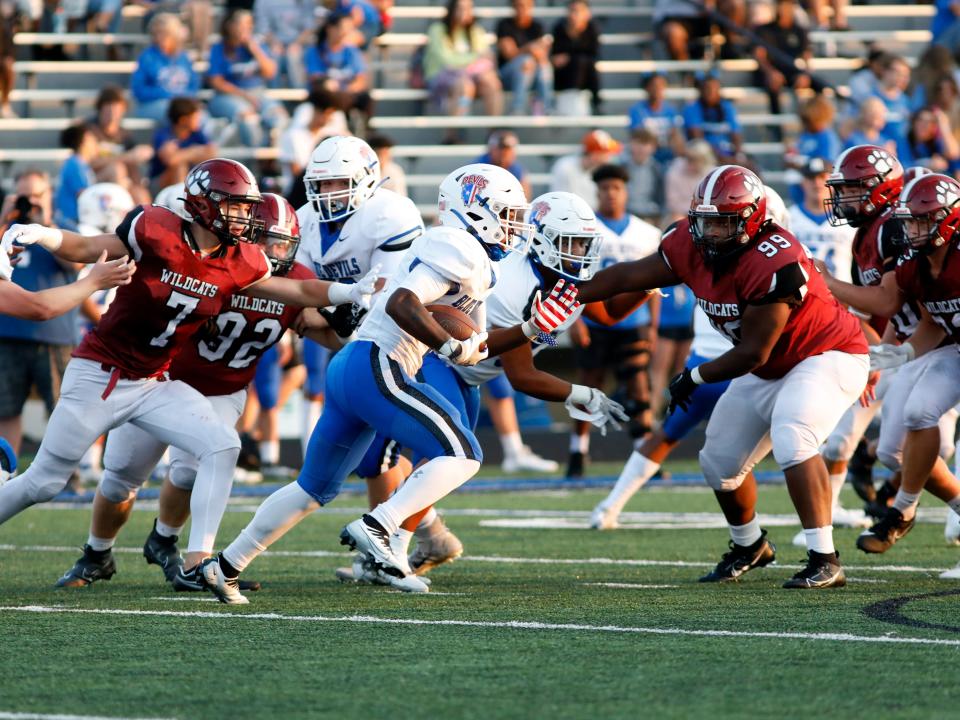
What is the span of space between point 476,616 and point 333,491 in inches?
32.6

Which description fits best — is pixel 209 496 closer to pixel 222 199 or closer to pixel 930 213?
pixel 222 199

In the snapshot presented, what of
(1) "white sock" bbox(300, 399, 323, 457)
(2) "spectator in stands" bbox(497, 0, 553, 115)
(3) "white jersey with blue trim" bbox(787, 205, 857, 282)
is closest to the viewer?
(3) "white jersey with blue trim" bbox(787, 205, 857, 282)

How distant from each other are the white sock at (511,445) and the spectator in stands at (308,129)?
268 centimetres

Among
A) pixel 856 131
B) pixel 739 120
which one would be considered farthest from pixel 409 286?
pixel 739 120

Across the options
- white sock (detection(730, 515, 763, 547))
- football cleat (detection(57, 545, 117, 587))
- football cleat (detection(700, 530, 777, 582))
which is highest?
white sock (detection(730, 515, 763, 547))

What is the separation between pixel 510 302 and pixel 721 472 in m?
1.12

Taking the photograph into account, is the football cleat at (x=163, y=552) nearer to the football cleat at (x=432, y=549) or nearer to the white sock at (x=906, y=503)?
the football cleat at (x=432, y=549)

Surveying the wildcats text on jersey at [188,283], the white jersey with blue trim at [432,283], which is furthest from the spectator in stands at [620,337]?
the wildcats text on jersey at [188,283]

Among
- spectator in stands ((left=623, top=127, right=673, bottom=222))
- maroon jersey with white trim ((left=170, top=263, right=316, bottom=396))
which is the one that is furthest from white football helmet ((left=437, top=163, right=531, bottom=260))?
spectator in stands ((left=623, top=127, right=673, bottom=222))

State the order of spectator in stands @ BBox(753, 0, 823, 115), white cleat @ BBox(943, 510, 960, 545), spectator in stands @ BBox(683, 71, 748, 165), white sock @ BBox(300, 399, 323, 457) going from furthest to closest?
spectator in stands @ BBox(753, 0, 823, 115)
spectator in stands @ BBox(683, 71, 748, 165)
white sock @ BBox(300, 399, 323, 457)
white cleat @ BBox(943, 510, 960, 545)

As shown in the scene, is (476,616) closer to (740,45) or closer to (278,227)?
(278,227)

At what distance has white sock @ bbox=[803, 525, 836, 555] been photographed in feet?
20.1

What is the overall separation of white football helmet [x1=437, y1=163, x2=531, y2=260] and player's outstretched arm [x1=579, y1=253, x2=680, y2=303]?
42 cm

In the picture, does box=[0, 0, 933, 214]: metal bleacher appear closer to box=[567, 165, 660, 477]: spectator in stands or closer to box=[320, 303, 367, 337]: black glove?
box=[567, 165, 660, 477]: spectator in stands
